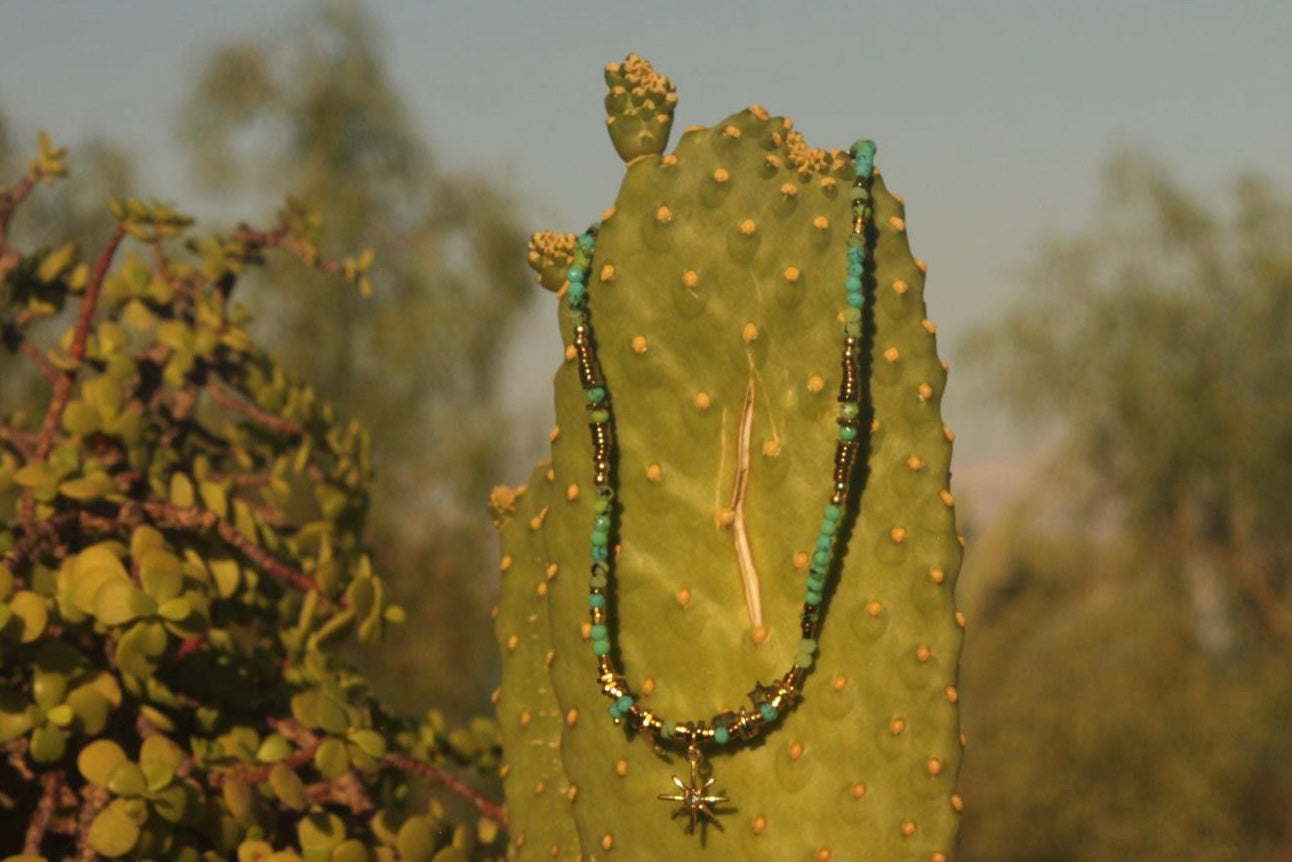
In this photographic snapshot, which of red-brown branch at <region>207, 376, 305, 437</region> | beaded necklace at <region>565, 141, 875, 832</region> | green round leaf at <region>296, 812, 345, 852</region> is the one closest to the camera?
beaded necklace at <region>565, 141, 875, 832</region>

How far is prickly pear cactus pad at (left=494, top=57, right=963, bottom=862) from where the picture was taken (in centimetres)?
103

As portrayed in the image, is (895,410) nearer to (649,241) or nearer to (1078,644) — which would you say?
(649,241)

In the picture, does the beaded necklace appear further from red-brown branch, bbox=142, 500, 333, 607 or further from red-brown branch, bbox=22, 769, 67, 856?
red-brown branch, bbox=22, 769, 67, 856

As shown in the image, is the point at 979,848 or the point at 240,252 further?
the point at 979,848

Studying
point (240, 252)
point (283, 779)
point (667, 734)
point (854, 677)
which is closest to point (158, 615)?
point (283, 779)

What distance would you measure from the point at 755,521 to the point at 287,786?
447mm

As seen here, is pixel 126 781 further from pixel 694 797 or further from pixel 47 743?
pixel 694 797

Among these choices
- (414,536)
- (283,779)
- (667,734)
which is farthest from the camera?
(414,536)

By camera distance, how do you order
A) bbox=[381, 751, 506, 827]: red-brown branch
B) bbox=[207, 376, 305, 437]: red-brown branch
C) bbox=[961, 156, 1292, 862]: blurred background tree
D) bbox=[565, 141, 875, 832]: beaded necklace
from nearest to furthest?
bbox=[565, 141, 875, 832]: beaded necklace → bbox=[381, 751, 506, 827]: red-brown branch → bbox=[207, 376, 305, 437]: red-brown branch → bbox=[961, 156, 1292, 862]: blurred background tree

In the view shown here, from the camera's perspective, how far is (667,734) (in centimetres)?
103

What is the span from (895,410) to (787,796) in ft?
0.97

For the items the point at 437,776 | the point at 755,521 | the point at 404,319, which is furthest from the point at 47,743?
the point at 404,319

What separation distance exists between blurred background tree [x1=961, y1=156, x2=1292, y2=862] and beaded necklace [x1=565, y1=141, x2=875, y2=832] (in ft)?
26.6

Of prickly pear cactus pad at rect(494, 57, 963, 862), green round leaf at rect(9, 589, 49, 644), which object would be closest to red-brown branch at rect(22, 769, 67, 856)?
green round leaf at rect(9, 589, 49, 644)
